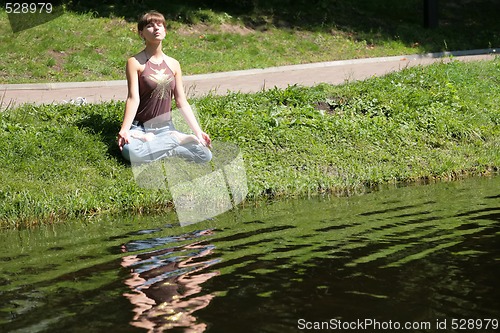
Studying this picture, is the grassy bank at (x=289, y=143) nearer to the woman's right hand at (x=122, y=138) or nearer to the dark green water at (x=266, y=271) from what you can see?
the woman's right hand at (x=122, y=138)

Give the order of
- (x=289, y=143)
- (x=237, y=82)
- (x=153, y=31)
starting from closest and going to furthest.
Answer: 1. (x=153, y=31)
2. (x=289, y=143)
3. (x=237, y=82)

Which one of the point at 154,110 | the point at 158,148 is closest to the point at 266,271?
the point at 158,148

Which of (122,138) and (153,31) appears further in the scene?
(153,31)

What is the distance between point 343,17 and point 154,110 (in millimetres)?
16816

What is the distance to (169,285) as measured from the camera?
584 cm

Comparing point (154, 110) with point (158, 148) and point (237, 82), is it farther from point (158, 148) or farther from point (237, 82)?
point (237, 82)

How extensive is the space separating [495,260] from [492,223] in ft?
4.74

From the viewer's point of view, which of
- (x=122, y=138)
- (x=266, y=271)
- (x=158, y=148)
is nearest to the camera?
(x=266, y=271)

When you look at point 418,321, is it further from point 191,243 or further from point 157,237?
point 157,237

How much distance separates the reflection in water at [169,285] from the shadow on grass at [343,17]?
17.0m

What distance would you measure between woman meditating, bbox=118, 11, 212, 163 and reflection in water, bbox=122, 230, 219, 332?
3002 mm

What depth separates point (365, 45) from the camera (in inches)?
954

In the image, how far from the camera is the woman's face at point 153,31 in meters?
10.2

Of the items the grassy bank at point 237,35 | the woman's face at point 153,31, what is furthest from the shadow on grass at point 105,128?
the grassy bank at point 237,35
